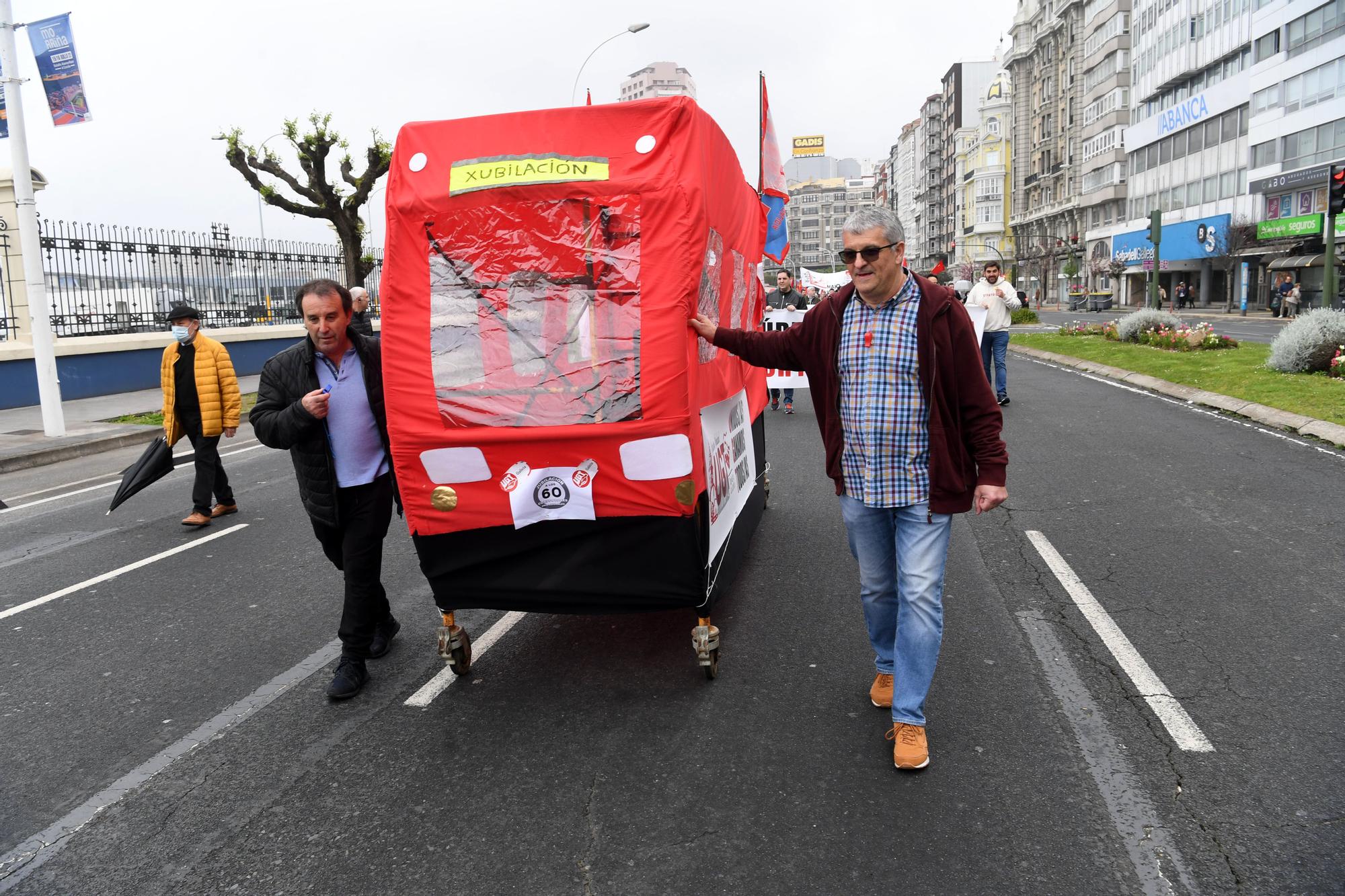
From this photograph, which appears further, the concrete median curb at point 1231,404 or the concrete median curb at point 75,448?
the concrete median curb at point 75,448

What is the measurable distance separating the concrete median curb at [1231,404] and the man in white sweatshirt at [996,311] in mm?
2751

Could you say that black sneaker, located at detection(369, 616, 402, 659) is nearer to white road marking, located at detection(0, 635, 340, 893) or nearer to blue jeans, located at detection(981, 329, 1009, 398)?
white road marking, located at detection(0, 635, 340, 893)

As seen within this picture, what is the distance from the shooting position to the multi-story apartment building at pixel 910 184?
15175cm

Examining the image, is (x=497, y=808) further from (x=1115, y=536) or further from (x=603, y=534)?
(x=1115, y=536)

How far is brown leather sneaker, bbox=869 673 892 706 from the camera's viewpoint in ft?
13.2

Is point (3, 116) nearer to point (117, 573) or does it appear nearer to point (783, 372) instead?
point (117, 573)

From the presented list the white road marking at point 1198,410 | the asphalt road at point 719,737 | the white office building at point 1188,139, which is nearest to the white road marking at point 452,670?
the asphalt road at point 719,737

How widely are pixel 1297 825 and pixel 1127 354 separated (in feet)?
59.8

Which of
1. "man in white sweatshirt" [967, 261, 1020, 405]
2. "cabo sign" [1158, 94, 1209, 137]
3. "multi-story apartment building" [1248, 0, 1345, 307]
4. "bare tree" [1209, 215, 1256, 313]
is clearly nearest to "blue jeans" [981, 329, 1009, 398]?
"man in white sweatshirt" [967, 261, 1020, 405]

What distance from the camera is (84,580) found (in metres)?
6.53

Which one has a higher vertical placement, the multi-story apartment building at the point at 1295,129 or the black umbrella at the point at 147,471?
the multi-story apartment building at the point at 1295,129

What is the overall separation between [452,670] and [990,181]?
373 ft

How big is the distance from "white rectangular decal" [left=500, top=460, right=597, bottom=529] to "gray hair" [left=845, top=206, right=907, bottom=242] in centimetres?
140

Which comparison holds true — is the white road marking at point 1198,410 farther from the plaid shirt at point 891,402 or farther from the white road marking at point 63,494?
the white road marking at point 63,494
